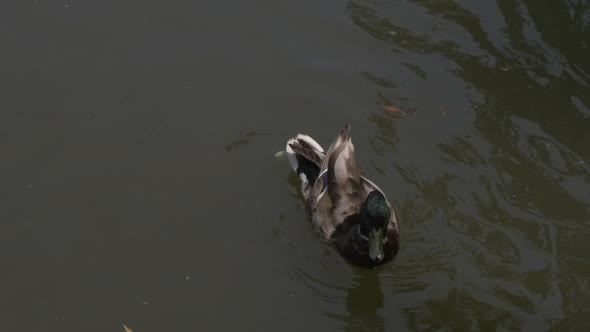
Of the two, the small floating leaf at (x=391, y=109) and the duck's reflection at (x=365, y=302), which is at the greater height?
the small floating leaf at (x=391, y=109)

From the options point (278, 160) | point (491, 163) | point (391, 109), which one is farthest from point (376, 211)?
point (391, 109)

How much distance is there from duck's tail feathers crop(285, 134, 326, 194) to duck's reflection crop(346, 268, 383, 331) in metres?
0.88

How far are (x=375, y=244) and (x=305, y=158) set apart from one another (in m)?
1.05

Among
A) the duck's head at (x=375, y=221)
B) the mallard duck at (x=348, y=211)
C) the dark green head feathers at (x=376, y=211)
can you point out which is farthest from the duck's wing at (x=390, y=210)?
the dark green head feathers at (x=376, y=211)

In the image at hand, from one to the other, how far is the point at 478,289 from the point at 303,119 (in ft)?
6.97

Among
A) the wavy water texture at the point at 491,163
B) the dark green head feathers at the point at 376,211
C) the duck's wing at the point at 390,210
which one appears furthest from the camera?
the duck's wing at the point at 390,210

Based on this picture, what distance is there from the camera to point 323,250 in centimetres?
628

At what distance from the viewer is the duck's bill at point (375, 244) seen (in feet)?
19.2

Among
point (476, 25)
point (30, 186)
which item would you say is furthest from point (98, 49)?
point (476, 25)

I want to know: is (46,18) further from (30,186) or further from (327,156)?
(327,156)

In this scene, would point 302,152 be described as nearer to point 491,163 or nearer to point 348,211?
point 348,211

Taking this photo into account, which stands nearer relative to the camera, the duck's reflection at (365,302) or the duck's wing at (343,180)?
the duck's reflection at (365,302)

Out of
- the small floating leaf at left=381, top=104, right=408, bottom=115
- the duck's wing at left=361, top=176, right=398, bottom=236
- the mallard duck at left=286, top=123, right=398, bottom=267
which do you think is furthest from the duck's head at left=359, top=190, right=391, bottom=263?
the small floating leaf at left=381, top=104, right=408, bottom=115

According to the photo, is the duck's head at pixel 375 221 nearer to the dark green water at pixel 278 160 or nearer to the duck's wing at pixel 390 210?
the duck's wing at pixel 390 210
